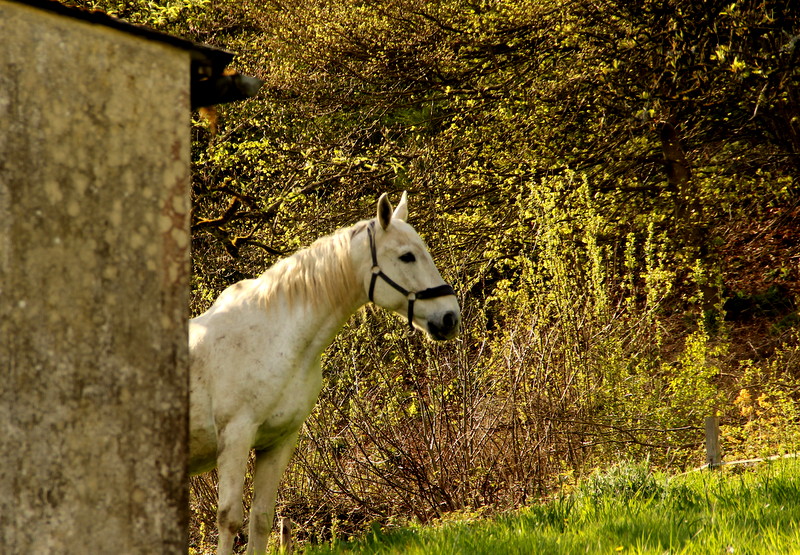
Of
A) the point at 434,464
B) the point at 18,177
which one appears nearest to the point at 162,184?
the point at 18,177

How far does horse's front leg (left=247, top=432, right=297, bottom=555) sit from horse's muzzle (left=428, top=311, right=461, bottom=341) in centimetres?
103

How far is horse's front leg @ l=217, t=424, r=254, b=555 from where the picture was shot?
5.11 metres

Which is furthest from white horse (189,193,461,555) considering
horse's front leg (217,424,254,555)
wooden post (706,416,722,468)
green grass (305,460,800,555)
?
wooden post (706,416,722,468)

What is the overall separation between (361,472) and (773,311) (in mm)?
10208

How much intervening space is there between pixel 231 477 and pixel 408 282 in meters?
1.52

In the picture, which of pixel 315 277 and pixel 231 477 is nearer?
pixel 231 477

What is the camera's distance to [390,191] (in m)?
13.2

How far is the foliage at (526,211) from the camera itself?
757 cm

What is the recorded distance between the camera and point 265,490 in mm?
5395

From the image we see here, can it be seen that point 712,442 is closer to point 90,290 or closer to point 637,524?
point 637,524

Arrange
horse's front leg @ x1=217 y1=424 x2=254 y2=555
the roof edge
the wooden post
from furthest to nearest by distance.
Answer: the wooden post
horse's front leg @ x1=217 y1=424 x2=254 y2=555
the roof edge

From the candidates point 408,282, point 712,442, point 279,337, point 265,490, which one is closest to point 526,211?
point 712,442

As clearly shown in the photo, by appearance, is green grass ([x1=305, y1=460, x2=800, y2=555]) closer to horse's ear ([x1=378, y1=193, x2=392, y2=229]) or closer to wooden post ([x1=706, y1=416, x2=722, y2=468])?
wooden post ([x1=706, y1=416, x2=722, y2=468])

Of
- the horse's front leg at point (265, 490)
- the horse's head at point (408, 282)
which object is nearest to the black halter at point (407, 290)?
the horse's head at point (408, 282)
